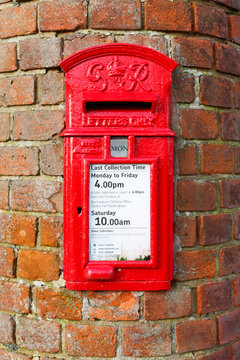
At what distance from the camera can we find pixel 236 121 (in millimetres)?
1337

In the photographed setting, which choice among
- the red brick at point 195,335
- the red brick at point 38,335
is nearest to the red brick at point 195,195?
the red brick at point 195,335

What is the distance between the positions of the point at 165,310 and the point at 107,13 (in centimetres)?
111

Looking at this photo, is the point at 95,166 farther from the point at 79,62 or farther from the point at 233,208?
the point at 233,208

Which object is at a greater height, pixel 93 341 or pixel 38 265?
pixel 38 265

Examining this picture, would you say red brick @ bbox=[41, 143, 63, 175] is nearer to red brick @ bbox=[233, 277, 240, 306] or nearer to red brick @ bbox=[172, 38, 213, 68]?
red brick @ bbox=[172, 38, 213, 68]

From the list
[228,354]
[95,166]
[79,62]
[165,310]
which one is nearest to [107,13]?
[79,62]

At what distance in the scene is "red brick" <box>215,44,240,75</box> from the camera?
127cm

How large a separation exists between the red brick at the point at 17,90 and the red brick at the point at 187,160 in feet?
1.95

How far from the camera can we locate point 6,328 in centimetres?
125

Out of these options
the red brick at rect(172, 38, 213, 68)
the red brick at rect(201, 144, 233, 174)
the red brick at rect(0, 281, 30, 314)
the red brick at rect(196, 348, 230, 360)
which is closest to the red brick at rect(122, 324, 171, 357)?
the red brick at rect(196, 348, 230, 360)

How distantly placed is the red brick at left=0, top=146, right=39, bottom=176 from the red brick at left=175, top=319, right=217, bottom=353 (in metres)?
0.80

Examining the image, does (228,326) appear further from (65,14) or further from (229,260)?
(65,14)

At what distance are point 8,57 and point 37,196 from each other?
55 cm

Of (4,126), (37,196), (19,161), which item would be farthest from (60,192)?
(4,126)
